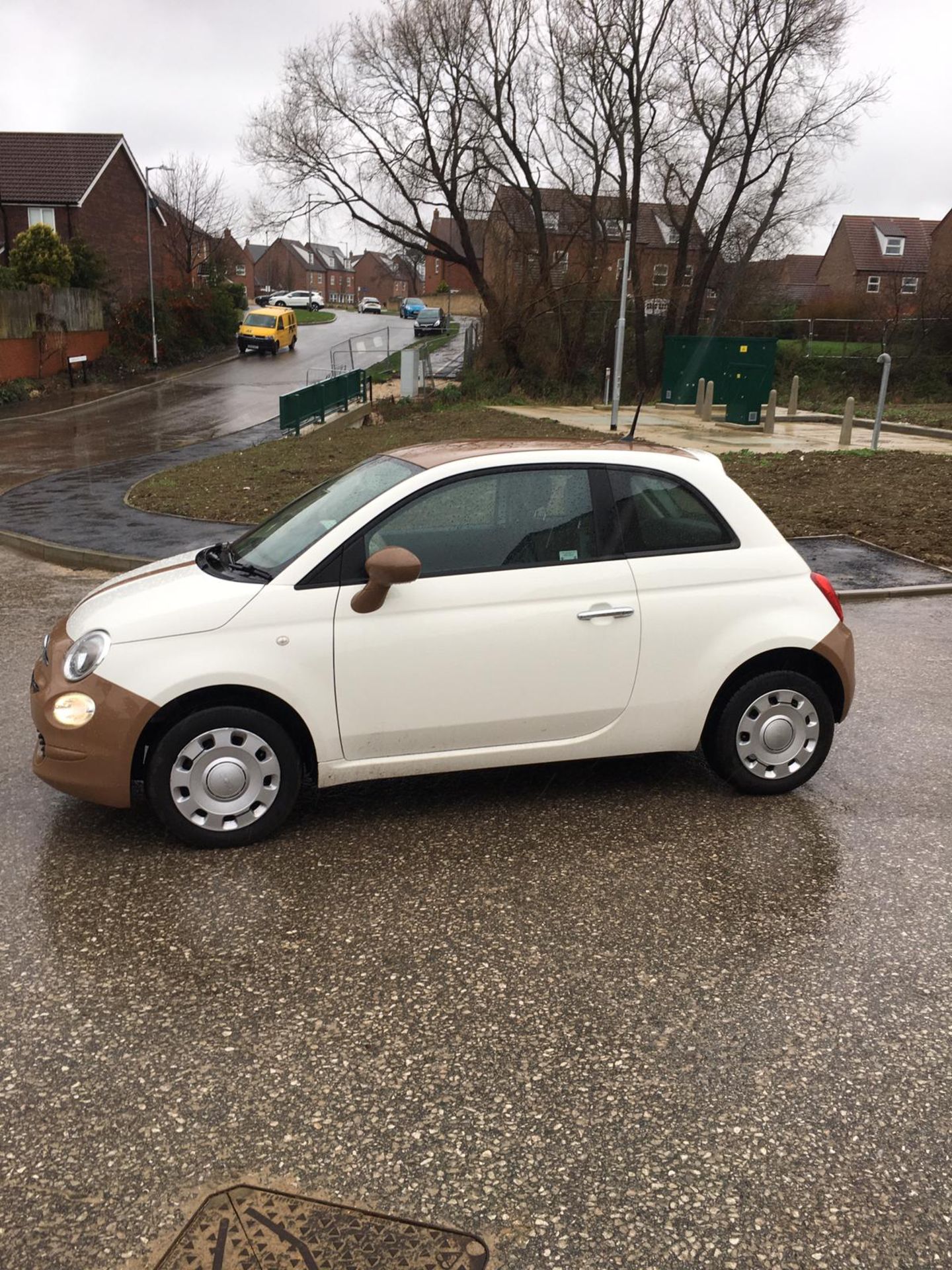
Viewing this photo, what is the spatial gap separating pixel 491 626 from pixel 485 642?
0.23ft

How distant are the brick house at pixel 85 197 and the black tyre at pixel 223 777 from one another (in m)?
40.4

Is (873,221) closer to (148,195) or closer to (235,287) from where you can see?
(235,287)

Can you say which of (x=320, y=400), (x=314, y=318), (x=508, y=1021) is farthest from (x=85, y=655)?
(x=314, y=318)

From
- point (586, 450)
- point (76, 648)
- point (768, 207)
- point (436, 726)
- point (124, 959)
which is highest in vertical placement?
point (768, 207)

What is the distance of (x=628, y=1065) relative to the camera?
3.11 meters

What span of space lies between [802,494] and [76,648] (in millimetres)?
11581

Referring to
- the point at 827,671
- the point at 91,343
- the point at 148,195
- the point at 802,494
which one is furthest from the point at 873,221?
the point at 827,671

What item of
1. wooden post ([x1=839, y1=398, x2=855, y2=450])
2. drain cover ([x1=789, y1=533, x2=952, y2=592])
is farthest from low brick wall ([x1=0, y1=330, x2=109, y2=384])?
drain cover ([x1=789, y1=533, x2=952, y2=592])

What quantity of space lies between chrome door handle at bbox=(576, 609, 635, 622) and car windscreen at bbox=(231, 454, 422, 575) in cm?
95

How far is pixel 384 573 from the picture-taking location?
4.26 metres

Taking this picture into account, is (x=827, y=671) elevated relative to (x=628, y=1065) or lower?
elevated

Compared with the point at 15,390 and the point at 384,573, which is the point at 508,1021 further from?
the point at 15,390

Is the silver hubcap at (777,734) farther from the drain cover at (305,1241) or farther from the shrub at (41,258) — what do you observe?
the shrub at (41,258)

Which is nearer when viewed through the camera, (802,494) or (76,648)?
(76,648)
